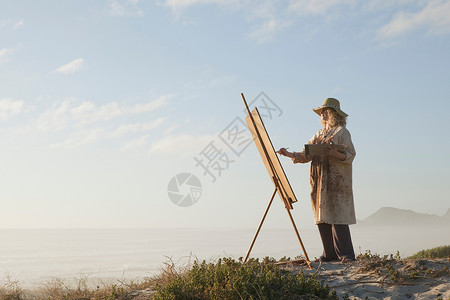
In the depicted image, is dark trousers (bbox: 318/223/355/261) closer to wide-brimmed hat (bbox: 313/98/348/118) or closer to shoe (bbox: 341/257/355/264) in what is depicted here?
shoe (bbox: 341/257/355/264)

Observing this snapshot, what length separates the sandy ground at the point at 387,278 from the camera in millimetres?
6758

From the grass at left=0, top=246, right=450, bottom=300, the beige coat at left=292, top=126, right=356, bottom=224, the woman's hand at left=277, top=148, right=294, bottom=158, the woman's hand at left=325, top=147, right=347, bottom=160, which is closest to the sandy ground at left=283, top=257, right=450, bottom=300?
the grass at left=0, top=246, right=450, bottom=300

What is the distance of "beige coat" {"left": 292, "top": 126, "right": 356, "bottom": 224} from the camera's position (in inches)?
332

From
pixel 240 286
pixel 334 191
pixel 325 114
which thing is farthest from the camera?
pixel 325 114

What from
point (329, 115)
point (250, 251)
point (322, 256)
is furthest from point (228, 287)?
point (329, 115)

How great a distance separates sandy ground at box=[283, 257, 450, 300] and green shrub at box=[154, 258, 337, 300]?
433 mm

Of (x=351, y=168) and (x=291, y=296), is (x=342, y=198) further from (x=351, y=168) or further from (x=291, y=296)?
(x=291, y=296)

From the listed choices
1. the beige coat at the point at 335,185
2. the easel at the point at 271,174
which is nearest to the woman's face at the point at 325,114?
the beige coat at the point at 335,185

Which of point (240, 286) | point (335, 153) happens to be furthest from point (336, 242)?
point (240, 286)

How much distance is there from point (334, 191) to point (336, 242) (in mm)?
925

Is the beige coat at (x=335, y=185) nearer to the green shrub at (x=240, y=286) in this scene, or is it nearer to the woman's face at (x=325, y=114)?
the woman's face at (x=325, y=114)

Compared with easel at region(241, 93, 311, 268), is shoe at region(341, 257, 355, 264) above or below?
below

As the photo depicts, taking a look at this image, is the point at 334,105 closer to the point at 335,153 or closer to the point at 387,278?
the point at 335,153

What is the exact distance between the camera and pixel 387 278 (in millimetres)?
7223
